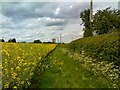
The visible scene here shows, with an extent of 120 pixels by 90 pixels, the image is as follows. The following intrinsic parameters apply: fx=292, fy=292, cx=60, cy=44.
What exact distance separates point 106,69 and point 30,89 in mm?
4218

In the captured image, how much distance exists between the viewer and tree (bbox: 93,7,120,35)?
48.3 metres

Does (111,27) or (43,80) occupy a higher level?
(111,27)

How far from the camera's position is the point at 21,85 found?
8.93m

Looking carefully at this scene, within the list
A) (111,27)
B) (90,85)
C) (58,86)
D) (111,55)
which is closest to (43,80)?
(58,86)

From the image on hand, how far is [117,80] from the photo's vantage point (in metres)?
10.6

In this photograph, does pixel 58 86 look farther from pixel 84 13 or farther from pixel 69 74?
pixel 84 13

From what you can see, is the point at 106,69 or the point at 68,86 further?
the point at 106,69

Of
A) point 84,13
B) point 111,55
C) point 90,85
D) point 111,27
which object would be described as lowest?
point 90,85

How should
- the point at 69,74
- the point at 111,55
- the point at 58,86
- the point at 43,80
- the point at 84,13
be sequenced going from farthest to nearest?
1. the point at 84,13
2. the point at 111,55
3. the point at 69,74
4. the point at 43,80
5. the point at 58,86

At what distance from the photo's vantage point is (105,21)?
49062 mm

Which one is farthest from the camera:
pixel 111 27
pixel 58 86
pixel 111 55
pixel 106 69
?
pixel 111 27

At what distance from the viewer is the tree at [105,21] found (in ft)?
159

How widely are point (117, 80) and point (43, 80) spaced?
2773mm

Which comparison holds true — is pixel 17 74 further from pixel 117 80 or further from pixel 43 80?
pixel 117 80
